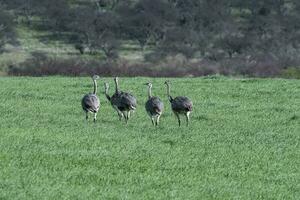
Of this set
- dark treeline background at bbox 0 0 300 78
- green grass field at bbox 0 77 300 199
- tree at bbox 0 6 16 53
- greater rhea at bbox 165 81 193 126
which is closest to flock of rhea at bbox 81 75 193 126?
greater rhea at bbox 165 81 193 126

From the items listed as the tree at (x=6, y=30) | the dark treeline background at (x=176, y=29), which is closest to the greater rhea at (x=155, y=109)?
the dark treeline background at (x=176, y=29)

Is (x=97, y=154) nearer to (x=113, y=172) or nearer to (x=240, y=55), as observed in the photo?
(x=113, y=172)

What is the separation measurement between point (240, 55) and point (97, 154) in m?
54.2

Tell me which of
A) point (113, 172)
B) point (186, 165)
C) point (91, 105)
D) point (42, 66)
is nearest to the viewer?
point (113, 172)

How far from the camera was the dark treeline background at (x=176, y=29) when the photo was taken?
60781mm

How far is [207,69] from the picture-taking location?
53.2 m

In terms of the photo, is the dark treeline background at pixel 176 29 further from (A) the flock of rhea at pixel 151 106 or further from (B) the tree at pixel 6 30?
(A) the flock of rhea at pixel 151 106

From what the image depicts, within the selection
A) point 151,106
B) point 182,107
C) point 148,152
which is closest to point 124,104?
point 151,106

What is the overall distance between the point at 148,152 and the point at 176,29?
205 feet

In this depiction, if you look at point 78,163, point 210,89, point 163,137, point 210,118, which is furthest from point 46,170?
point 210,89

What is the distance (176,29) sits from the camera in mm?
78812

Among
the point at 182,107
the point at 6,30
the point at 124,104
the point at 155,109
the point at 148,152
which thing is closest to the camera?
the point at 148,152

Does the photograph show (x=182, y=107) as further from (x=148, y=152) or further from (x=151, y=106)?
(x=148, y=152)

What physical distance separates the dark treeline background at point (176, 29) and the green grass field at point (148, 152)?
90.2ft
